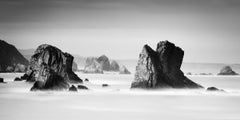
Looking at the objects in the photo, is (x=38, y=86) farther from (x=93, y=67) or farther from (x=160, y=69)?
(x=93, y=67)

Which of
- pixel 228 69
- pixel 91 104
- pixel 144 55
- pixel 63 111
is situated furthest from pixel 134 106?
pixel 228 69

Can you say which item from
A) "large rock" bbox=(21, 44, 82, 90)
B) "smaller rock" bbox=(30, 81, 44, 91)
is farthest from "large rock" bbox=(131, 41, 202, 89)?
"smaller rock" bbox=(30, 81, 44, 91)

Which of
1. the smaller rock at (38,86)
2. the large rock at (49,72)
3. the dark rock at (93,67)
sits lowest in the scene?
the smaller rock at (38,86)

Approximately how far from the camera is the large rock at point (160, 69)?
5509 cm

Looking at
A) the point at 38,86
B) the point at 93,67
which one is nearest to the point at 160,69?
the point at 38,86

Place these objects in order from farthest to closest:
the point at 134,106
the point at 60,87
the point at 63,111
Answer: the point at 60,87 < the point at 134,106 < the point at 63,111

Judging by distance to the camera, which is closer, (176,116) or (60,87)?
(176,116)

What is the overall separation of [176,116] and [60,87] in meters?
25.9

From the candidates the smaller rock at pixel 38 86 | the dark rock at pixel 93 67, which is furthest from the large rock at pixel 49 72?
the dark rock at pixel 93 67

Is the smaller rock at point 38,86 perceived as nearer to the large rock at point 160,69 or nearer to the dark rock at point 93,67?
the large rock at point 160,69

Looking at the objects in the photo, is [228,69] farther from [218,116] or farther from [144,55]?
[218,116]

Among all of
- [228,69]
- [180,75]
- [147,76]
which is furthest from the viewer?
[228,69]

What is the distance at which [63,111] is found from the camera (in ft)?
97.4

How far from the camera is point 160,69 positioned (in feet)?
189
